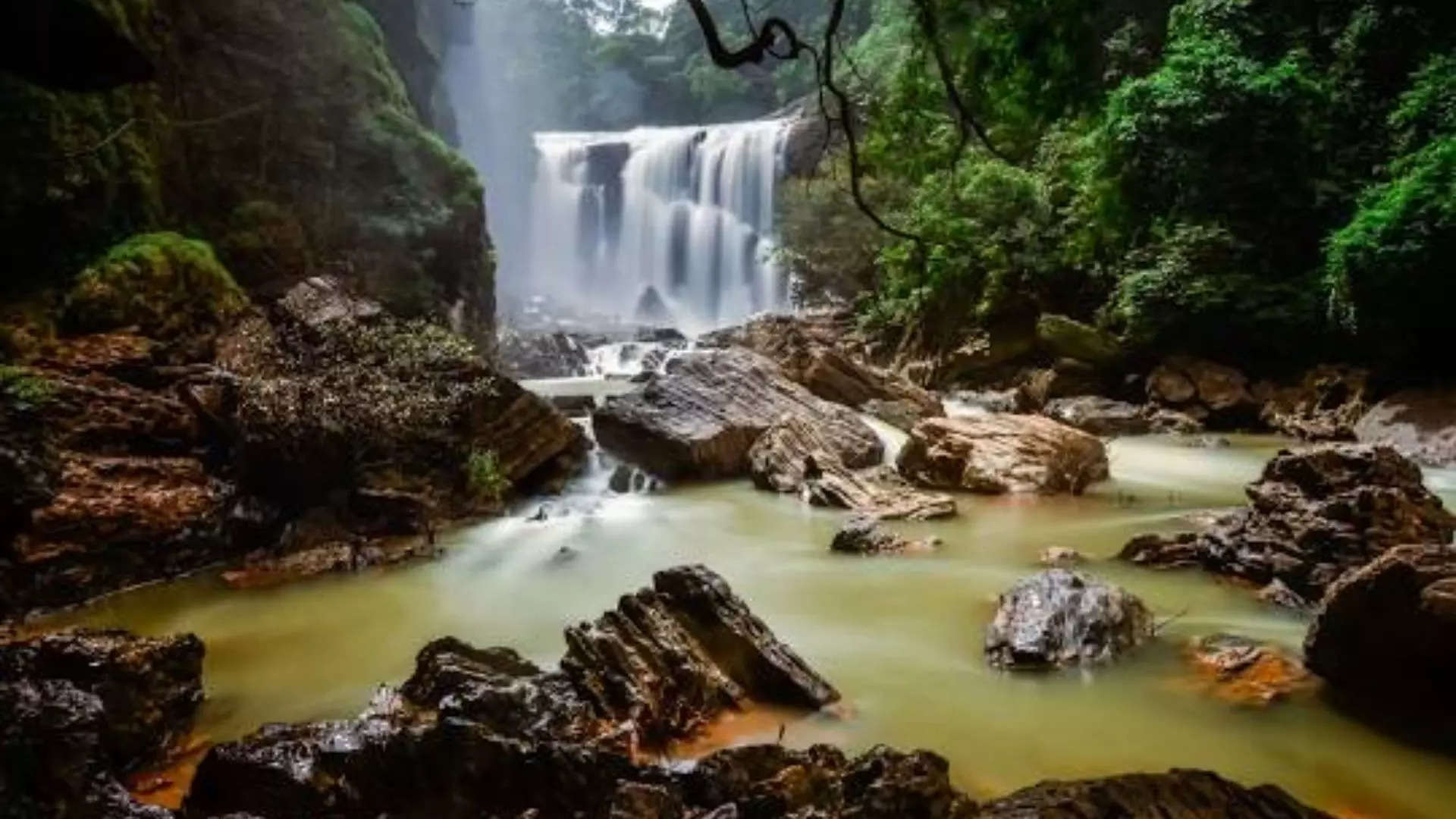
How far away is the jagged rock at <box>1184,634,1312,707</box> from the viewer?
5.28 m

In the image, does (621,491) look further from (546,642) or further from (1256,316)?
(1256,316)

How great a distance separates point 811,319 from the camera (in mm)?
23531

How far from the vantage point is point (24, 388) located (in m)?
7.79

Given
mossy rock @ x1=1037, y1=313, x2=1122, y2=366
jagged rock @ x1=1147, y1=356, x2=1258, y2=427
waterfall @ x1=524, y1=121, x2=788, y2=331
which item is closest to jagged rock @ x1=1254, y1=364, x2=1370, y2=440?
jagged rock @ x1=1147, y1=356, x2=1258, y2=427

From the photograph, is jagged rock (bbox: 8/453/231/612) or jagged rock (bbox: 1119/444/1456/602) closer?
jagged rock (bbox: 1119/444/1456/602)

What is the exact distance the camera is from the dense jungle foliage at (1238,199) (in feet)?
42.1

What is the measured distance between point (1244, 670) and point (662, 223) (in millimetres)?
32440

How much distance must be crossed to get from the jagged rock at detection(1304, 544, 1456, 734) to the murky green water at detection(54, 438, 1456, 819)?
0.95 ft

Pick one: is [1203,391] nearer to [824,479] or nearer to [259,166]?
[824,479]

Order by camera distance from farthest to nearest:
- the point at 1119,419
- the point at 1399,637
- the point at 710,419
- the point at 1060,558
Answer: the point at 1119,419 → the point at 710,419 → the point at 1060,558 → the point at 1399,637

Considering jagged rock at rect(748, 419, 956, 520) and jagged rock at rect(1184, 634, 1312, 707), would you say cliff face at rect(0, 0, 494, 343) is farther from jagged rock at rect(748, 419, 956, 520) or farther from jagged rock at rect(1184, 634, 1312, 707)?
jagged rock at rect(1184, 634, 1312, 707)

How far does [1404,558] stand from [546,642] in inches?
194

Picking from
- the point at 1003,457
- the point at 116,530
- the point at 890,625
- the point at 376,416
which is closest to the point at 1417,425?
the point at 1003,457

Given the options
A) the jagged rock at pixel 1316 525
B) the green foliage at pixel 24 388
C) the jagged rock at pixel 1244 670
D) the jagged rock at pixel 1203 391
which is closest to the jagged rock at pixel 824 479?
the jagged rock at pixel 1316 525
